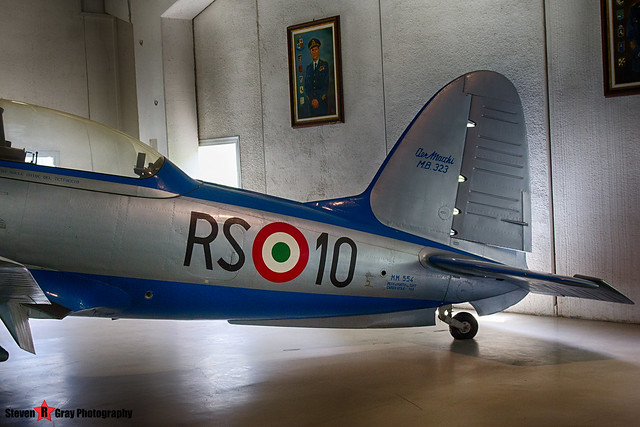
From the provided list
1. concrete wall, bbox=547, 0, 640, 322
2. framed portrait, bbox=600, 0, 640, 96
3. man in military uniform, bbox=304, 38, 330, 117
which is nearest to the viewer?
framed portrait, bbox=600, 0, 640, 96

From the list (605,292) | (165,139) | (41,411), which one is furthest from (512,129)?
(165,139)

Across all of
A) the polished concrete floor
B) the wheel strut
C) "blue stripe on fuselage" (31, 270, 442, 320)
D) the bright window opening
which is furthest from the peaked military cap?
"blue stripe on fuselage" (31, 270, 442, 320)

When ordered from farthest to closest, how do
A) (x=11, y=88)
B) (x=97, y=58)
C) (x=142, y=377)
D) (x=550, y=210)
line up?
1. (x=97, y=58)
2. (x=11, y=88)
3. (x=550, y=210)
4. (x=142, y=377)

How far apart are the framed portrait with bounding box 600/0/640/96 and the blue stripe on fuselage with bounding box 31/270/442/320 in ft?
9.75

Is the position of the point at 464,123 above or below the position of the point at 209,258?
above

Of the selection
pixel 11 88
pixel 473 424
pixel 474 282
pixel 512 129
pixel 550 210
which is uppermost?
pixel 11 88

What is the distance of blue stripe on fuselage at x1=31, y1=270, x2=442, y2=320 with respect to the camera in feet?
13.6

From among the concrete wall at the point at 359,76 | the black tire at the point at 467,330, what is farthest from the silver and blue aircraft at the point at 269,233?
the concrete wall at the point at 359,76

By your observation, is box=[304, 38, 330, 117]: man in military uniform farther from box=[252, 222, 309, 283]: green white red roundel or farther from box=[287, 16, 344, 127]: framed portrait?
box=[252, 222, 309, 283]: green white red roundel

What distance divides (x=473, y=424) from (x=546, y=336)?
2364 millimetres

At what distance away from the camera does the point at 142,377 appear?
15.3 ft

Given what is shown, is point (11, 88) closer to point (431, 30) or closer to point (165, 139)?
point (165, 139)

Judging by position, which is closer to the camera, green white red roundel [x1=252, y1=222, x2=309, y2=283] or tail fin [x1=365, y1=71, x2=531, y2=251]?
green white red roundel [x1=252, y1=222, x2=309, y2=283]

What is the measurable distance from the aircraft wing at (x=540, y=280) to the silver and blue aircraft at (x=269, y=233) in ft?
0.04
